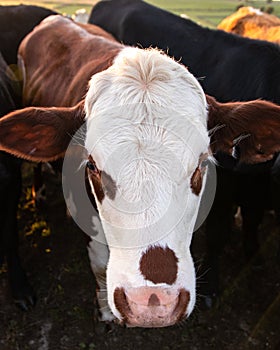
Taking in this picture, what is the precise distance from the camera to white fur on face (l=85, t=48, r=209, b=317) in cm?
189

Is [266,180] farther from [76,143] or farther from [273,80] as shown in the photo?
[76,143]

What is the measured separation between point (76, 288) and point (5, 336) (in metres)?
0.64

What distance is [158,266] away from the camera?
1872 millimetres

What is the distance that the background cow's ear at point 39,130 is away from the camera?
224 centimetres

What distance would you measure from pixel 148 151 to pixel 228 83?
166cm

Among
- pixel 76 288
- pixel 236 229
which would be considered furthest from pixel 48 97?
pixel 236 229

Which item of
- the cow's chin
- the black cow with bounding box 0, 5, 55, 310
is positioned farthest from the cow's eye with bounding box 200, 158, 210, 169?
the black cow with bounding box 0, 5, 55, 310

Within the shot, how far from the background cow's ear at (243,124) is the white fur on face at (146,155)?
148mm

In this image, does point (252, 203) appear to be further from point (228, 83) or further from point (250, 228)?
point (228, 83)

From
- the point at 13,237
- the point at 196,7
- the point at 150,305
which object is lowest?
the point at 13,237

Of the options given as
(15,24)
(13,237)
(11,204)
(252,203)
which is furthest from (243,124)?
(15,24)

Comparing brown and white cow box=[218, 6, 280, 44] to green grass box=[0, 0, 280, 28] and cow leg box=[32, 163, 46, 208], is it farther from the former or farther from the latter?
cow leg box=[32, 163, 46, 208]

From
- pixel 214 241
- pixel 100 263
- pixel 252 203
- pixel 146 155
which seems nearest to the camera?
pixel 146 155

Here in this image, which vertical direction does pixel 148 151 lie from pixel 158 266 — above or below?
above
